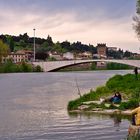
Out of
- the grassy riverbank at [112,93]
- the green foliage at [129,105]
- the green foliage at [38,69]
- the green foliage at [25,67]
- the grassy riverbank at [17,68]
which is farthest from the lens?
the green foliage at [38,69]

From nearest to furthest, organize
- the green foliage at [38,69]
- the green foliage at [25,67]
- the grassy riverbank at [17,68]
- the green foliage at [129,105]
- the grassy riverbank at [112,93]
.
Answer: the green foliage at [129,105] < the grassy riverbank at [112,93] < the grassy riverbank at [17,68] < the green foliage at [25,67] < the green foliage at [38,69]

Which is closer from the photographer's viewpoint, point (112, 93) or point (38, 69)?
point (112, 93)

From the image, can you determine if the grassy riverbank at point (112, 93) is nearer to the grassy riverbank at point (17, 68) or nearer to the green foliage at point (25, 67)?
the grassy riverbank at point (17, 68)

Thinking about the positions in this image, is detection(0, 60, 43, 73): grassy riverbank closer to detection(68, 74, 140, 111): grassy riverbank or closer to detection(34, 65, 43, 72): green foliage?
detection(34, 65, 43, 72): green foliage

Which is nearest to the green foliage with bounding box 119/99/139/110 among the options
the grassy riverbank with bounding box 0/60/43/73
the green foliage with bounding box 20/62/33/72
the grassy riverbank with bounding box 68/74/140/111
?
the grassy riverbank with bounding box 68/74/140/111

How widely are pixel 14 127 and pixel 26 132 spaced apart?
1912mm

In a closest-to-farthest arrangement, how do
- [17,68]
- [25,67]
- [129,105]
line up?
1. [129,105]
2. [17,68]
3. [25,67]

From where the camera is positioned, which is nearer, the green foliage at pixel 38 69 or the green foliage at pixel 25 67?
the green foliage at pixel 25 67

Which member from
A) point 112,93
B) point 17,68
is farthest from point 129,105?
point 17,68

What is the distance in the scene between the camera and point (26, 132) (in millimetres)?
22672

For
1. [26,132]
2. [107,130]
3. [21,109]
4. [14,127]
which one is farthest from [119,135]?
[21,109]

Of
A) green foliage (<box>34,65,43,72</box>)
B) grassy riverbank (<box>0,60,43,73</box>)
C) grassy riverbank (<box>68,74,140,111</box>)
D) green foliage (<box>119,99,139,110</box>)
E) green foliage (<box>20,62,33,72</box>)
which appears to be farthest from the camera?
green foliage (<box>34,65,43,72</box>)

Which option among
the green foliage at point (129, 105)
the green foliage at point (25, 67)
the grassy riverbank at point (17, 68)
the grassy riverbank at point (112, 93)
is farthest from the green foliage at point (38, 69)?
the green foliage at point (129, 105)

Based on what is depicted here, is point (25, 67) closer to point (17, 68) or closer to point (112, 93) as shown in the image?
point (17, 68)
